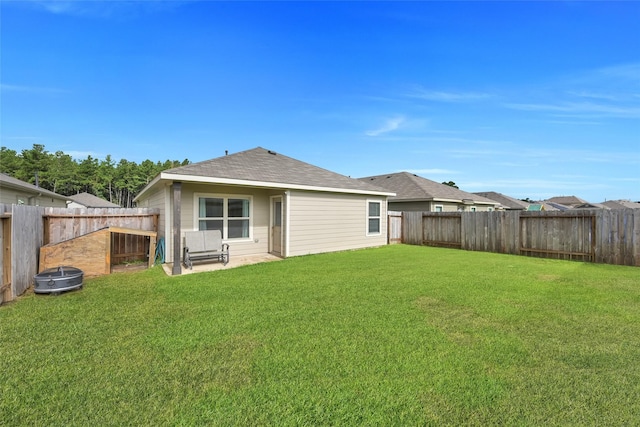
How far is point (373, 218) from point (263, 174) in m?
5.98

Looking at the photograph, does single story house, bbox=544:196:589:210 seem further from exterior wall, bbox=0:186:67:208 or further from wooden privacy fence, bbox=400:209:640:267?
exterior wall, bbox=0:186:67:208

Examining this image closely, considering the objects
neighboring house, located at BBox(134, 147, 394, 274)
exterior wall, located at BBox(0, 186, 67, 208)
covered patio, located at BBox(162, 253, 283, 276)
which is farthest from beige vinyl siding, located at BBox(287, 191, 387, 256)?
exterior wall, located at BBox(0, 186, 67, 208)

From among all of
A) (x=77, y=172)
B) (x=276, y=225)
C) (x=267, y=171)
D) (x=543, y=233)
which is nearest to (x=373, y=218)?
(x=276, y=225)

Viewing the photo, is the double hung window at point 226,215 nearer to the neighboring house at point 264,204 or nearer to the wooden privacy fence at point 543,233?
the neighboring house at point 264,204

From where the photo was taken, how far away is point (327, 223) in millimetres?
11250

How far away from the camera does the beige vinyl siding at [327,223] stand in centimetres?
1012

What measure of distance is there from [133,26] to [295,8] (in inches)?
214

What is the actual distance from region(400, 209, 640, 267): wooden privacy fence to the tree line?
36.3m

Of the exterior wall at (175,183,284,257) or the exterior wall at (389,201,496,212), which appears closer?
the exterior wall at (175,183,284,257)

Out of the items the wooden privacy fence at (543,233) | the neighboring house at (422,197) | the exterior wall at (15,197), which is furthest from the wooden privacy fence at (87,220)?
the neighboring house at (422,197)

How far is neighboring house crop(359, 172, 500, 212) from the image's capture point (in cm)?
1827

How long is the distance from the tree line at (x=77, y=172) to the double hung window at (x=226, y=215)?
32.8 meters

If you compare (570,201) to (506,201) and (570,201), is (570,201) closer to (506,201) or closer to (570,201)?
(570,201)

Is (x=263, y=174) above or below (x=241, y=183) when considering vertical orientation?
above
